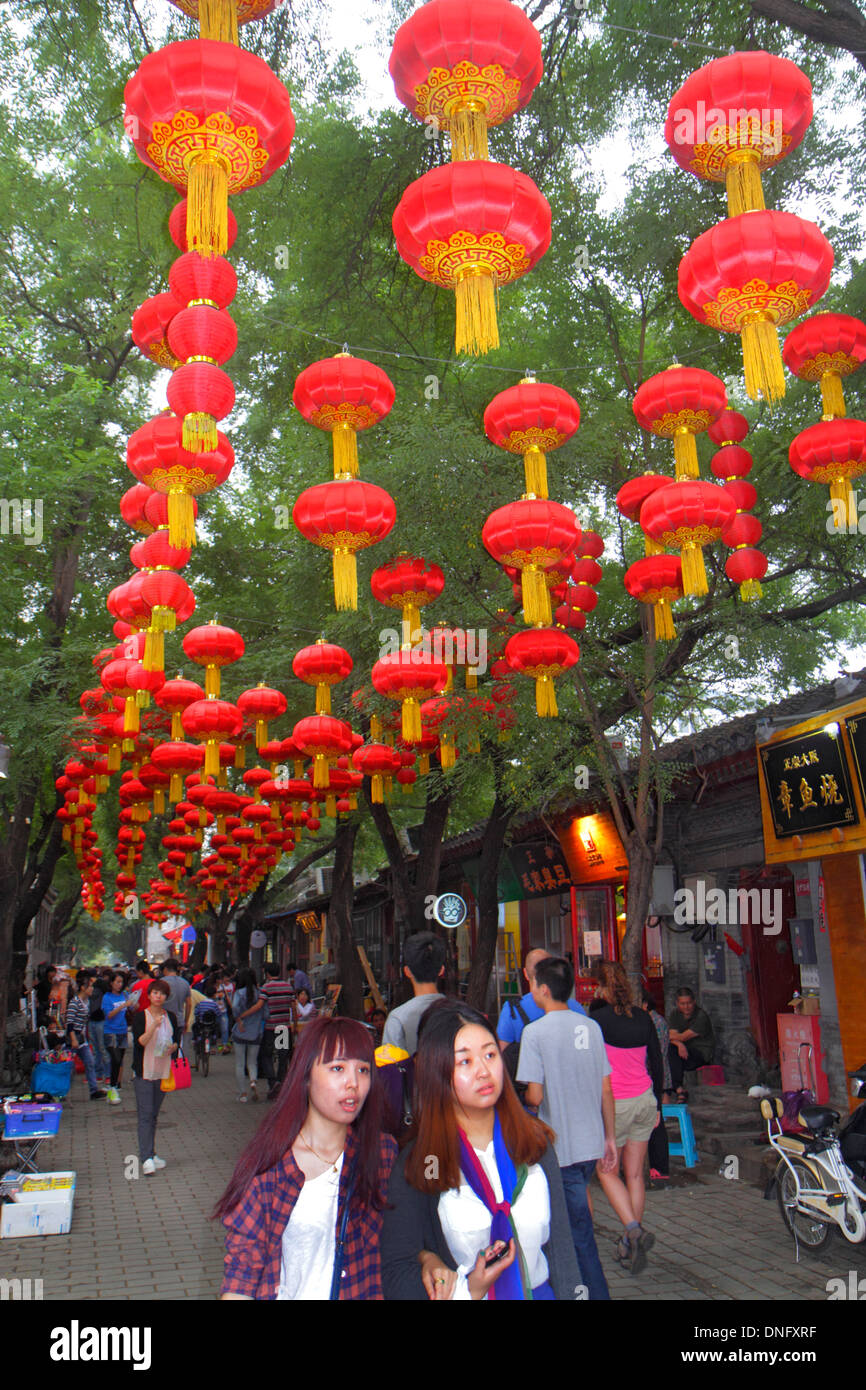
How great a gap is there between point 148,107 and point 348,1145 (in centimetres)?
413

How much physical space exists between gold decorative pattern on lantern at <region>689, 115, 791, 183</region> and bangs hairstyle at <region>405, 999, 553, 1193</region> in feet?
14.0

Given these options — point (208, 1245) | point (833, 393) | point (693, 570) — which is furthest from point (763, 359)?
point (208, 1245)

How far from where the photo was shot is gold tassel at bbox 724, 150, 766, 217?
487cm

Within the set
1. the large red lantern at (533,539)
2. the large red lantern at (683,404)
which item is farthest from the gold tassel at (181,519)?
the large red lantern at (683,404)

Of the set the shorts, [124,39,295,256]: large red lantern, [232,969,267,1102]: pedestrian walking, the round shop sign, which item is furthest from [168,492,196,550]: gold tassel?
the round shop sign

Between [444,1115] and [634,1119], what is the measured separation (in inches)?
156

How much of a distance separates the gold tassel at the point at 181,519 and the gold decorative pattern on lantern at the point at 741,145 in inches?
129

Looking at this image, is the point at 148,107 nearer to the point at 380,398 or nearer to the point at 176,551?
the point at 380,398

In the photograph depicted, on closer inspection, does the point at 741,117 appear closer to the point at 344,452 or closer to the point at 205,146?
the point at 205,146

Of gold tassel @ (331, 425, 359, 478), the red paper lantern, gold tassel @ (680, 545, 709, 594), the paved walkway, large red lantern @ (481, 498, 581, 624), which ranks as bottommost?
the paved walkway

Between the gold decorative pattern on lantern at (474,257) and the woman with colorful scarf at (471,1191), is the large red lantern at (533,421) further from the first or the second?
the woman with colorful scarf at (471,1191)

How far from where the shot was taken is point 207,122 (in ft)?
13.9

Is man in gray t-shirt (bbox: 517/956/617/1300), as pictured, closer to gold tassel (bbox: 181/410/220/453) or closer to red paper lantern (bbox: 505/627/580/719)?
red paper lantern (bbox: 505/627/580/719)

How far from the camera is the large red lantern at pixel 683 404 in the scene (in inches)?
261
